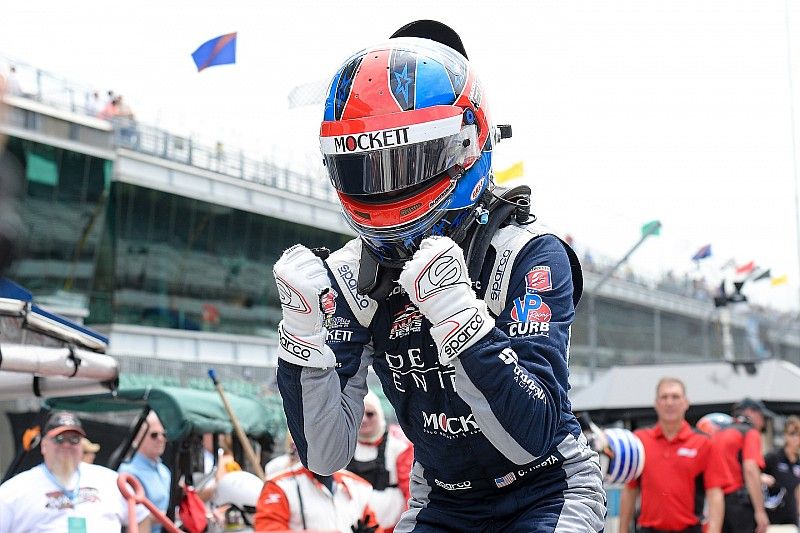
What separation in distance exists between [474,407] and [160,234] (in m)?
27.4

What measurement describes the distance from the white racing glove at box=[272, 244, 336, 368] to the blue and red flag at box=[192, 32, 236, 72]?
11265 mm

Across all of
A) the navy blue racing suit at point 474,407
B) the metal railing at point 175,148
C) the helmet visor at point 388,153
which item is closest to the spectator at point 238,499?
the navy blue racing suit at point 474,407

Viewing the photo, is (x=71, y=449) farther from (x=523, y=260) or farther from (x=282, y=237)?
(x=282, y=237)

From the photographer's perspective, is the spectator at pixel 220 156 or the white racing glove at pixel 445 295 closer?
the white racing glove at pixel 445 295

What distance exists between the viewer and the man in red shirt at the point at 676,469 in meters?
9.30

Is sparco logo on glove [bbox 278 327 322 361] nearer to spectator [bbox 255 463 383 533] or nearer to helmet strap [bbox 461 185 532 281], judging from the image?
helmet strap [bbox 461 185 532 281]

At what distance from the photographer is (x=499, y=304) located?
10.3 feet

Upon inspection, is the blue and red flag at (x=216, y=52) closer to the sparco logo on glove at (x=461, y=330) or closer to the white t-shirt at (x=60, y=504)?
the white t-shirt at (x=60, y=504)

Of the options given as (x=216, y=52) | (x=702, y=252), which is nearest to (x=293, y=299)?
(x=216, y=52)

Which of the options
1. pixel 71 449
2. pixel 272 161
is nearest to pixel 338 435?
pixel 71 449

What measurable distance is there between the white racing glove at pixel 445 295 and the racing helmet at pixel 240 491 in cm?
584

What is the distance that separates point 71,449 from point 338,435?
4903 millimetres

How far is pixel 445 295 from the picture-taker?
9.45 ft

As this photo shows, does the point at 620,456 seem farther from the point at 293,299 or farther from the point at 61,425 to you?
the point at 293,299
